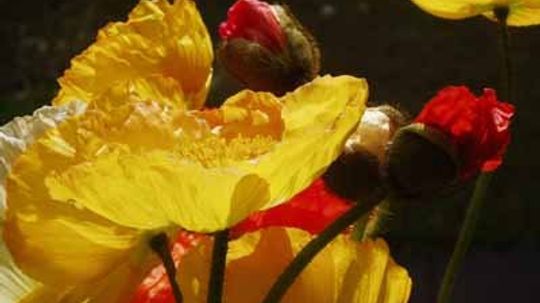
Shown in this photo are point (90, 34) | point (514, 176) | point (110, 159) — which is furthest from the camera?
point (90, 34)

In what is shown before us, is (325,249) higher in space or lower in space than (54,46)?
higher

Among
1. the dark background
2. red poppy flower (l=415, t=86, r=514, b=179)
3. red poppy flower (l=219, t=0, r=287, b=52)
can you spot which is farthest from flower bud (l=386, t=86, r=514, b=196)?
the dark background

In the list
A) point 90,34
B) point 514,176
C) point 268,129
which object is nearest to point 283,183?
point 268,129

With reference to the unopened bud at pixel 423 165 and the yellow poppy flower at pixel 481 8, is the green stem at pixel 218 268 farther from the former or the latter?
the yellow poppy flower at pixel 481 8

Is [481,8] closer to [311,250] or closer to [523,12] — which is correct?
[523,12]

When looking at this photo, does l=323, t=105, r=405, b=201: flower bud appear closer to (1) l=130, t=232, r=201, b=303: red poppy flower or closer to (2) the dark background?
(1) l=130, t=232, r=201, b=303: red poppy flower

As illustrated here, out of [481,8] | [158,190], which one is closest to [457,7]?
[481,8]

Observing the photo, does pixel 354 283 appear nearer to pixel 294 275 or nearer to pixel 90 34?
pixel 294 275
